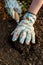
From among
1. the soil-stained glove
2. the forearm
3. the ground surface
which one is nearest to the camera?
the ground surface

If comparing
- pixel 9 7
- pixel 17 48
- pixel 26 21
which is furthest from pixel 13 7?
pixel 17 48

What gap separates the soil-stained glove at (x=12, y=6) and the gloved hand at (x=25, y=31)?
0.24 meters

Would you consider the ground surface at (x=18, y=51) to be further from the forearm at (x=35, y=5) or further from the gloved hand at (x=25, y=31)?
the forearm at (x=35, y=5)

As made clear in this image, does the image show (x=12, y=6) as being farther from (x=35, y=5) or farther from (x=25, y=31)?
(x=25, y=31)

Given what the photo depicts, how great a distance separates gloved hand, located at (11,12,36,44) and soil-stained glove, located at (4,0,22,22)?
0.79 feet

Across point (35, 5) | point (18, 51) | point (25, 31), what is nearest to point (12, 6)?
point (35, 5)

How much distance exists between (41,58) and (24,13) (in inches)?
22.4

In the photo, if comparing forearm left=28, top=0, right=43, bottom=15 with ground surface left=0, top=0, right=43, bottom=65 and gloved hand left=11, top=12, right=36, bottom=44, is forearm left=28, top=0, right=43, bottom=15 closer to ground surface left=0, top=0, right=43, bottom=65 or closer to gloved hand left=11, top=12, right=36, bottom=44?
gloved hand left=11, top=12, right=36, bottom=44

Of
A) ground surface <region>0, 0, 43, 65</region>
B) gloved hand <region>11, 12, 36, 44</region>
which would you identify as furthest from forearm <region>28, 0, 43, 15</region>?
ground surface <region>0, 0, 43, 65</region>

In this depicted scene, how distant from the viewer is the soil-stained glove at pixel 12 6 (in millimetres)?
2426

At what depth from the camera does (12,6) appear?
8.11ft

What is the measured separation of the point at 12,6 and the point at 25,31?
44cm

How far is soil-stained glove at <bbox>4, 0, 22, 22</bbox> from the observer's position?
7.96 ft

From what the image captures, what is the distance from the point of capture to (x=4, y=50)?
2.12 metres
